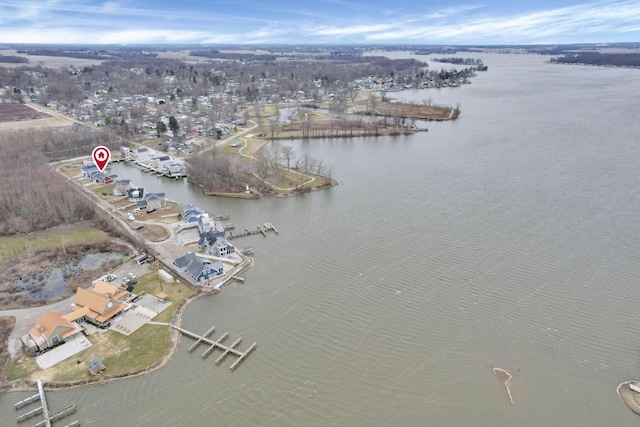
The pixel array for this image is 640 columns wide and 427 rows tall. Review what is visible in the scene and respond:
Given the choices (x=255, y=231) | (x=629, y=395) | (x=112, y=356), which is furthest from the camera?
(x=255, y=231)

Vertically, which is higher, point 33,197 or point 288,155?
point 288,155

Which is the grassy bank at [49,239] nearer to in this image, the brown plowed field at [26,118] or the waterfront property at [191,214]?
the waterfront property at [191,214]

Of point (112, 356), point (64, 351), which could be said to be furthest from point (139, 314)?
point (64, 351)

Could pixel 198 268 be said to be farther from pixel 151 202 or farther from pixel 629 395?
pixel 629 395

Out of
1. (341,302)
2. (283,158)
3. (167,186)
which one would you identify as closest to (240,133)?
(283,158)

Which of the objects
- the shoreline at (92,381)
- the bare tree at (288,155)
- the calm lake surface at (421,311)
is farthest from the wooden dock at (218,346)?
the bare tree at (288,155)

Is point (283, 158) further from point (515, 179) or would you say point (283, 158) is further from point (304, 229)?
point (515, 179)

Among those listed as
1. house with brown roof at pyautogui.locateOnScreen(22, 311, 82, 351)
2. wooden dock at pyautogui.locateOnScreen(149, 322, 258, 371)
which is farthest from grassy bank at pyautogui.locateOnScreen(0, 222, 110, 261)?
wooden dock at pyautogui.locateOnScreen(149, 322, 258, 371)
